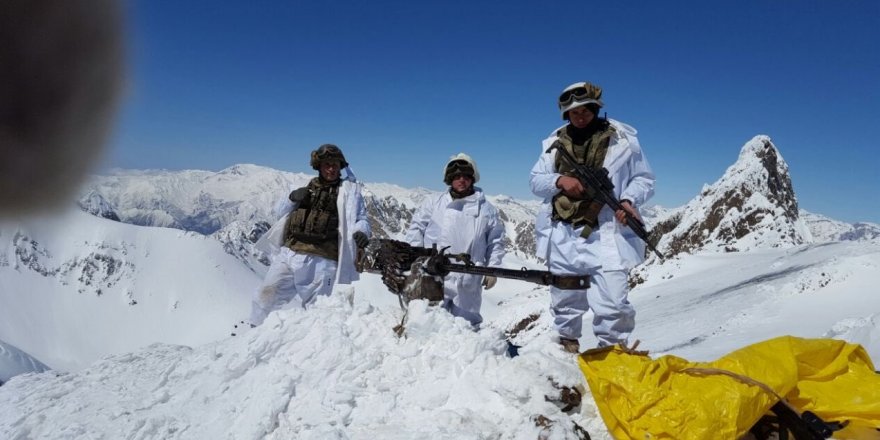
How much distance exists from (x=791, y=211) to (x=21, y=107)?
35.1 metres

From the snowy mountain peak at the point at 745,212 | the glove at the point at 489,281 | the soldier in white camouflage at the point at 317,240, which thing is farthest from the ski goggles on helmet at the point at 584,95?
the snowy mountain peak at the point at 745,212

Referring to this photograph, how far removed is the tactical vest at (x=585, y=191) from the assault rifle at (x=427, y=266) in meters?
0.41

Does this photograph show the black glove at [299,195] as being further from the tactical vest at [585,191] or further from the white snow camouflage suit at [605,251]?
the tactical vest at [585,191]

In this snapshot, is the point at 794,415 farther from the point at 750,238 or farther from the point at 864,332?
the point at 750,238

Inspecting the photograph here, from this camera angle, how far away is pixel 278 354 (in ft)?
11.7

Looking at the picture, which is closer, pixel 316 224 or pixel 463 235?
pixel 463 235

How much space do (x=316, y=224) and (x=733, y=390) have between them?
4.43 m

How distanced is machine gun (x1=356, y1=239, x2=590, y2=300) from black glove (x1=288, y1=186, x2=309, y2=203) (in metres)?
1.35

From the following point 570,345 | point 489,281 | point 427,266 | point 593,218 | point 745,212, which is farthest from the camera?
point 745,212

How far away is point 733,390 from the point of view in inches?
88.0

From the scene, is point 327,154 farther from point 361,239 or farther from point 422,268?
point 422,268

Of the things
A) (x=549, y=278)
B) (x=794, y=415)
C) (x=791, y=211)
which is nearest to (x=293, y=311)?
(x=549, y=278)

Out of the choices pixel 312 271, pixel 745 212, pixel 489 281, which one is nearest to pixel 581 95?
pixel 489 281

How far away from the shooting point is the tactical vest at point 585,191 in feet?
11.8
